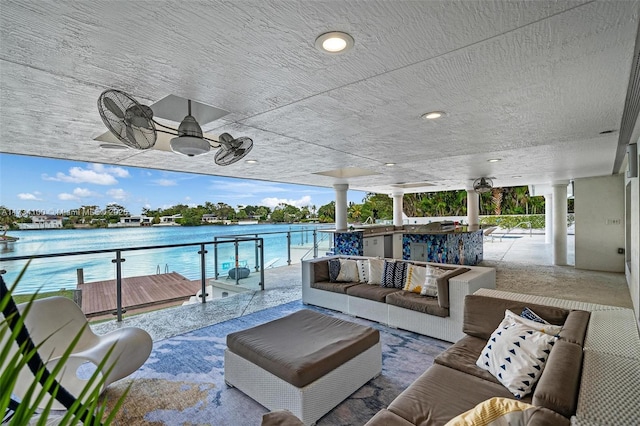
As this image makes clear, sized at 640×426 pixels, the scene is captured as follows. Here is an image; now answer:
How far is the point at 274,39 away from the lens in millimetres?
1702

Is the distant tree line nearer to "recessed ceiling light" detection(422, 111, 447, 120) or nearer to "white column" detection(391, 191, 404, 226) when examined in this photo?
"white column" detection(391, 191, 404, 226)

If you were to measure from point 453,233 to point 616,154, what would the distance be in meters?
3.39

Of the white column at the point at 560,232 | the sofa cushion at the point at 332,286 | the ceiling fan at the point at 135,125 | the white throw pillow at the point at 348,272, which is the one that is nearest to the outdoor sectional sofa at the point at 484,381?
the sofa cushion at the point at 332,286

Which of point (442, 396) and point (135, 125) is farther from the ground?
point (135, 125)

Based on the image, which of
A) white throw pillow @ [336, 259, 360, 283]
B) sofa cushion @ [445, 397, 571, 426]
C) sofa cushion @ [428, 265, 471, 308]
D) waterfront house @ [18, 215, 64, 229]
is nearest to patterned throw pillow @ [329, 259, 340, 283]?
white throw pillow @ [336, 259, 360, 283]

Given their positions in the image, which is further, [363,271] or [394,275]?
[363,271]

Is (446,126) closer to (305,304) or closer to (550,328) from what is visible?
(550,328)

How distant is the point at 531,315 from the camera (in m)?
2.37

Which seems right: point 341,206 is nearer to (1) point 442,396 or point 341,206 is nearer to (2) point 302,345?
(2) point 302,345

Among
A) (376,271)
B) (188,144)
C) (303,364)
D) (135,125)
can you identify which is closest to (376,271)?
(376,271)

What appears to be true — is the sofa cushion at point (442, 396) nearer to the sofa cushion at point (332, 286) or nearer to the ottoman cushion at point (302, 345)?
the ottoman cushion at point (302, 345)

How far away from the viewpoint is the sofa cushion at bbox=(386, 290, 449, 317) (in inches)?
141

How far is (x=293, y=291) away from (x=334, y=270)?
1341mm

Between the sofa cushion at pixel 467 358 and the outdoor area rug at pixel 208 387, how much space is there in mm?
604
